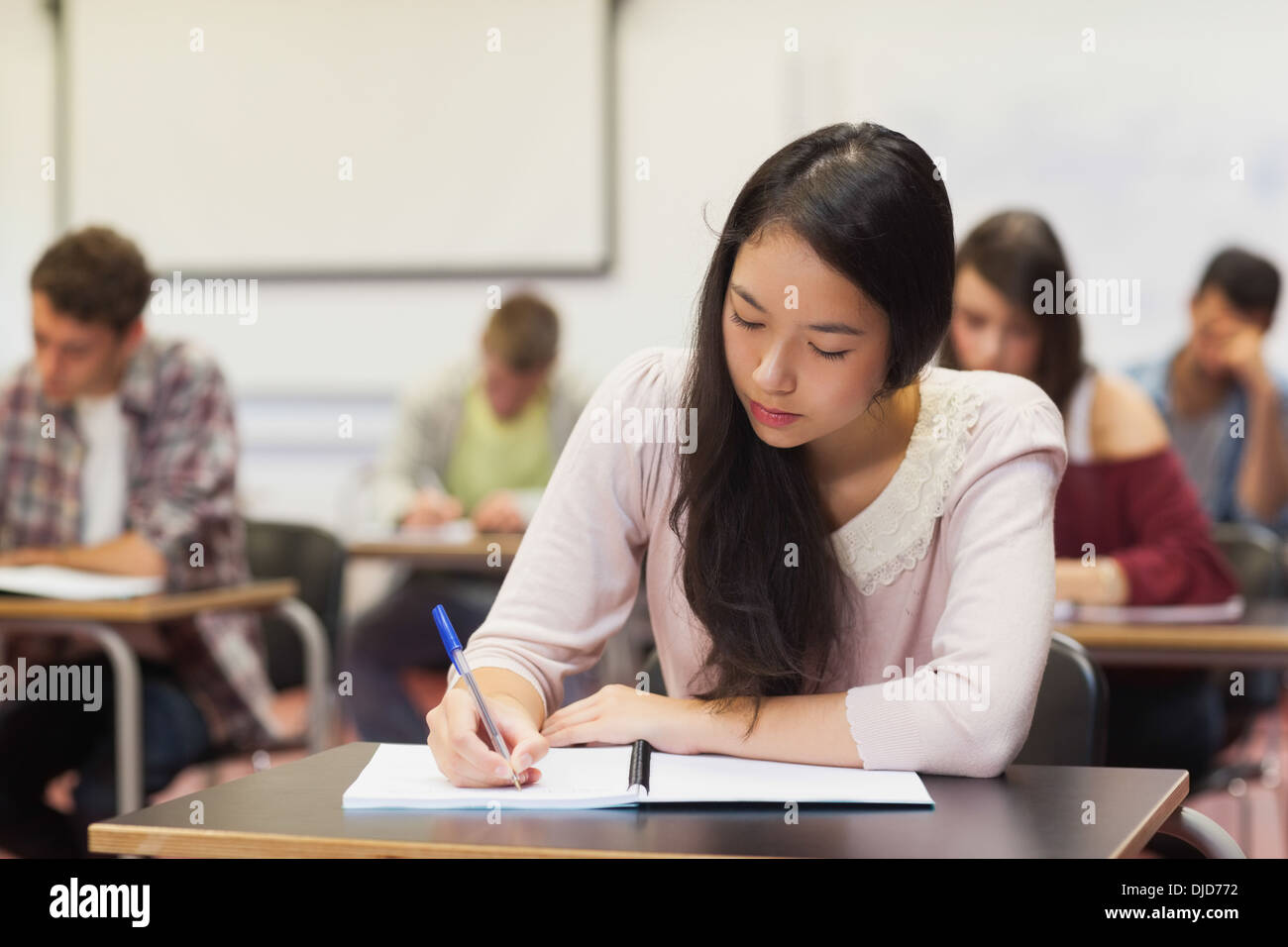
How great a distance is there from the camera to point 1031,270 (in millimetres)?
2309

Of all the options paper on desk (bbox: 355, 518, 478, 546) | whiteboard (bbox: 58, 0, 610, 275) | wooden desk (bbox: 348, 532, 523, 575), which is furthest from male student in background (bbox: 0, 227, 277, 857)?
whiteboard (bbox: 58, 0, 610, 275)

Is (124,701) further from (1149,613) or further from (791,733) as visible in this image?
(1149,613)

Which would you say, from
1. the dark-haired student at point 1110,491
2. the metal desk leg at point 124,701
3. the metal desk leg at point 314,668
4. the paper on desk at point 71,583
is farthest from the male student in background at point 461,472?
the dark-haired student at point 1110,491

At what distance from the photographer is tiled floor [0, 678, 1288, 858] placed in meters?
2.96

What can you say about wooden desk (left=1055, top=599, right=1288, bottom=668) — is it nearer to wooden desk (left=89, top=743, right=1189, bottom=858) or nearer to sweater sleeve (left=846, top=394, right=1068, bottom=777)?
sweater sleeve (left=846, top=394, right=1068, bottom=777)

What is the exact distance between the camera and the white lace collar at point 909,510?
1337 millimetres

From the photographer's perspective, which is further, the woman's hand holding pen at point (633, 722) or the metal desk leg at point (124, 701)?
the metal desk leg at point (124, 701)

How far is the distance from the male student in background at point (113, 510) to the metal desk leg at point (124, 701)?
0.32 feet

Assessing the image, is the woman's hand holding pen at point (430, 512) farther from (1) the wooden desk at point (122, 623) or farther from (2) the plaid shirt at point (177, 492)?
(1) the wooden desk at point (122, 623)

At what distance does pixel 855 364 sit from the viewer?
1228 mm

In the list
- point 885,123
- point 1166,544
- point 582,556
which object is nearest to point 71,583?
point 582,556

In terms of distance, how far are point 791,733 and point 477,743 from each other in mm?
261
